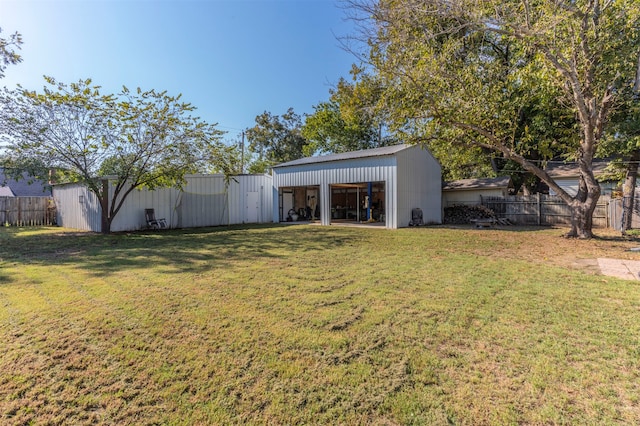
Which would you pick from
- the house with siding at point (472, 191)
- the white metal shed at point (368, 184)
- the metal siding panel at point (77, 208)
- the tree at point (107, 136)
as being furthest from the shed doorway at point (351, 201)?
the metal siding panel at point (77, 208)

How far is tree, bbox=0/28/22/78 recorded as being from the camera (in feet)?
29.7

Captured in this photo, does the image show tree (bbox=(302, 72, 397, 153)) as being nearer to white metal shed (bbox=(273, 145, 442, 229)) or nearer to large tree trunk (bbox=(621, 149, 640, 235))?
white metal shed (bbox=(273, 145, 442, 229))

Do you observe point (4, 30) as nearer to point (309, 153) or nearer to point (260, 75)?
point (260, 75)

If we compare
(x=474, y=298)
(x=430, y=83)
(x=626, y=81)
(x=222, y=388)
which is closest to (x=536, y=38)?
(x=430, y=83)

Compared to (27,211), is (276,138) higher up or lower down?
higher up

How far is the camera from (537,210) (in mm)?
14344

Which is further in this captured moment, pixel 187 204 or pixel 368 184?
pixel 368 184

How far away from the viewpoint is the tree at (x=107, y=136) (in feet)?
32.1

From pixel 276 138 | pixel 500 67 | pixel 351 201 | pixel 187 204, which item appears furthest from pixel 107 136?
pixel 276 138

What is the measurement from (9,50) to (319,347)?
12.9 m

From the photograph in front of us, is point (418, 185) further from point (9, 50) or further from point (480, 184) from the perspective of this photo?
point (9, 50)

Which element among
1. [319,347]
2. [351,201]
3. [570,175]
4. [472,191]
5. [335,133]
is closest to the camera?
[319,347]

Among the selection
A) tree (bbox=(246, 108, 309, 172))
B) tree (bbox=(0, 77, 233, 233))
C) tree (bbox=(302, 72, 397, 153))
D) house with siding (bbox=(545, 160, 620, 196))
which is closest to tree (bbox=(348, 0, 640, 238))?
house with siding (bbox=(545, 160, 620, 196))

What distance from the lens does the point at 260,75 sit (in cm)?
1730
